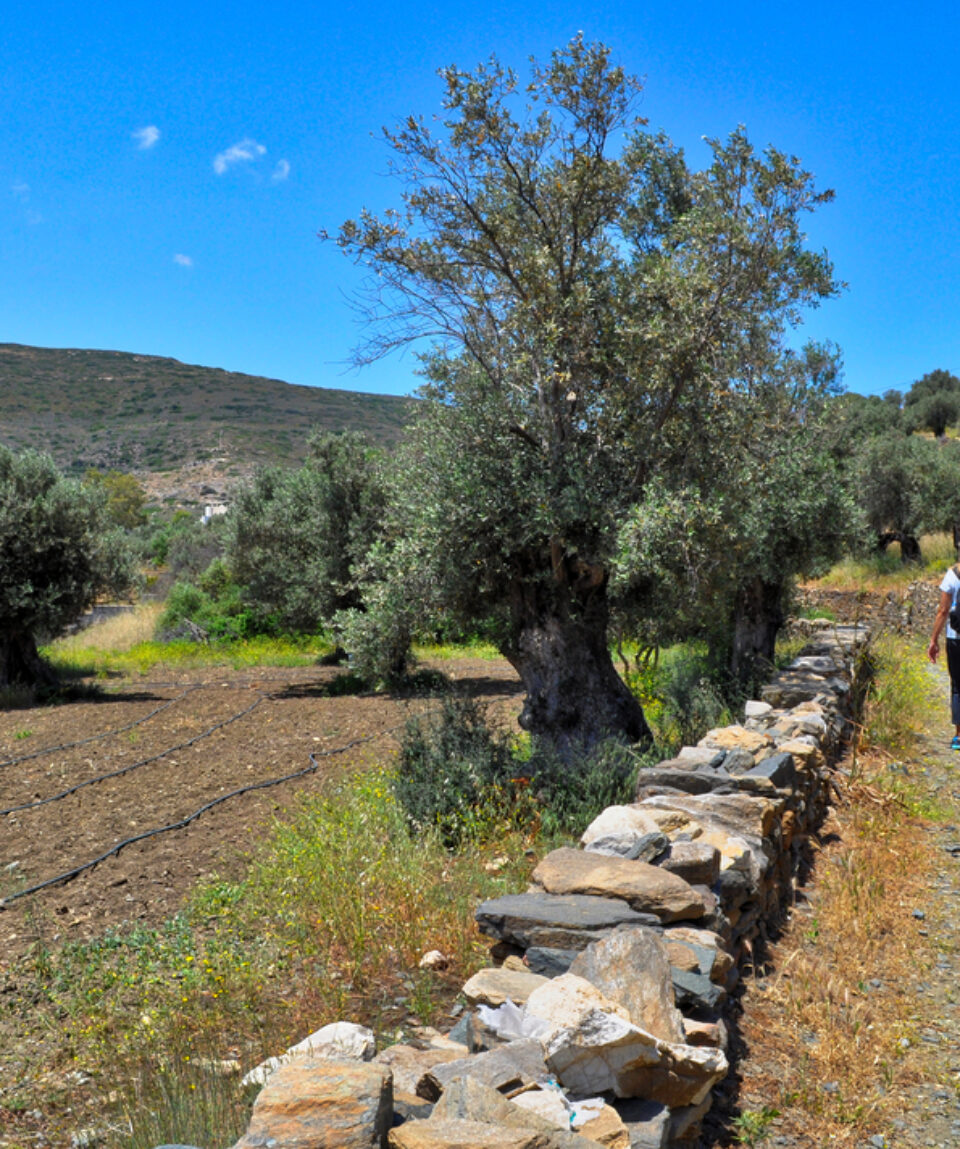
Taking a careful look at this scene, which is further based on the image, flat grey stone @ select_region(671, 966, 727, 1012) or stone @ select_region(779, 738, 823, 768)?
stone @ select_region(779, 738, 823, 768)

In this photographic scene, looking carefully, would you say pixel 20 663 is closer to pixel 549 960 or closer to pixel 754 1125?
pixel 549 960

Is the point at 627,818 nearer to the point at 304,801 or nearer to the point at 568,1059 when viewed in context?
the point at 568,1059

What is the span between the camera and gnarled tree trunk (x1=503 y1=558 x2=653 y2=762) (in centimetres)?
798

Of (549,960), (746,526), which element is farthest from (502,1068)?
(746,526)

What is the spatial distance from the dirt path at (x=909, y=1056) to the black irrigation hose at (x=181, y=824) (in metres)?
4.28

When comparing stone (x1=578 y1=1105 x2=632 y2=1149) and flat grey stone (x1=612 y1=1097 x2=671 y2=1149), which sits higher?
stone (x1=578 y1=1105 x2=632 y2=1149)

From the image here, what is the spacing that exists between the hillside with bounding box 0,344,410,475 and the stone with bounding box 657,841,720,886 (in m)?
56.1

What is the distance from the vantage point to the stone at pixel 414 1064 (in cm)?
274

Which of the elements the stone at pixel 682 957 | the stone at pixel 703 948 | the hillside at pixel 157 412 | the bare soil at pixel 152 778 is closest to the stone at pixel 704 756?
the stone at pixel 703 948

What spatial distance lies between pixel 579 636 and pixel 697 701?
1.97m

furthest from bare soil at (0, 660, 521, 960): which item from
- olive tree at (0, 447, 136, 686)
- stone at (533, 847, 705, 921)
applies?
stone at (533, 847, 705, 921)

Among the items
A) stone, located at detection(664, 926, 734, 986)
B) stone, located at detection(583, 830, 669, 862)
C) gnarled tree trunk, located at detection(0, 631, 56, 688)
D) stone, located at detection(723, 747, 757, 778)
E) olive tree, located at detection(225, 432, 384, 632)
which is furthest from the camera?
olive tree, located at detection(225, 432, 384, 632)

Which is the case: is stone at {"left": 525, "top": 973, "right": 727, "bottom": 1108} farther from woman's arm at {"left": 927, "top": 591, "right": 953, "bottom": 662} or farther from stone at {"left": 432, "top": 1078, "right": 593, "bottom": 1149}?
woman's arm at {"left": 927, "top": 591, "right": 953, "bottom": 662}

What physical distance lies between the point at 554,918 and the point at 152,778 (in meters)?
6.98
